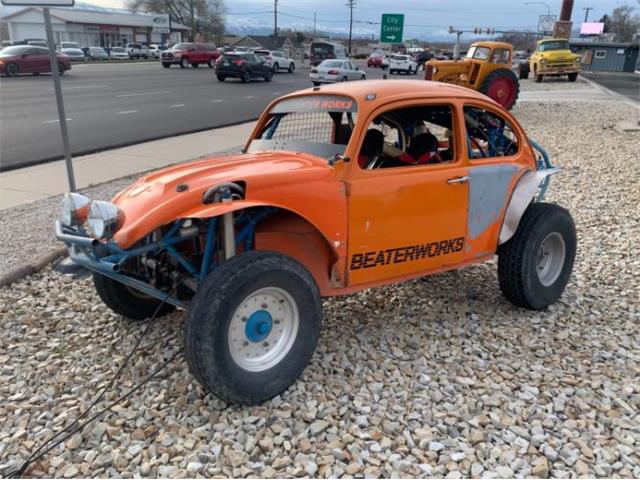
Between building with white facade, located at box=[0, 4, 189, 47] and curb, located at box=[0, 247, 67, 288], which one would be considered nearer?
curb, located at box=[0, 247, 67, 288]

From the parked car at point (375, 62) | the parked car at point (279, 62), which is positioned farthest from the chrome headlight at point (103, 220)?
the parked car at point (375, 62)

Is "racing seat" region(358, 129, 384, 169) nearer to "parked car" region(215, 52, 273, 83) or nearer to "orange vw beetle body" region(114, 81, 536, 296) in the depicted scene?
"orange vw beetle body" region(114, 81, 536, 296)

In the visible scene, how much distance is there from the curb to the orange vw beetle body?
194cm

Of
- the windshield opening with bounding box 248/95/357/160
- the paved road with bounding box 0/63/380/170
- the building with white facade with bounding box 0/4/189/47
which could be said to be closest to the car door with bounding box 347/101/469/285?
the windshield opening with bounding box 248/95/357/160

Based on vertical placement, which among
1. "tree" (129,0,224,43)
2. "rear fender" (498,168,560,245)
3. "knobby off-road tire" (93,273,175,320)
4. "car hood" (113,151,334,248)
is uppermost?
"tree" (129,0,224,43)

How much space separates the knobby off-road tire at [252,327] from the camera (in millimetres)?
3037

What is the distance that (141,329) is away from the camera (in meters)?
4.25

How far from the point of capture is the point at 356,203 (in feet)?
11.9

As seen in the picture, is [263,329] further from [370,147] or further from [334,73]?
[334,73]

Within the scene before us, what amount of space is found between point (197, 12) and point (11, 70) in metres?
75.3

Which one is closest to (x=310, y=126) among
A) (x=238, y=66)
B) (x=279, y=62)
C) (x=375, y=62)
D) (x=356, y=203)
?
(x=356, y=203)

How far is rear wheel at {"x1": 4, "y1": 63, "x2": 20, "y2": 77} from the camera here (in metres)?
29.3

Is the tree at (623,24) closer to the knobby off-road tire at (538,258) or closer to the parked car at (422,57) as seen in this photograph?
the parked car at (422,57)

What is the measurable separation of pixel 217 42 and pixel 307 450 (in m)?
99.5
